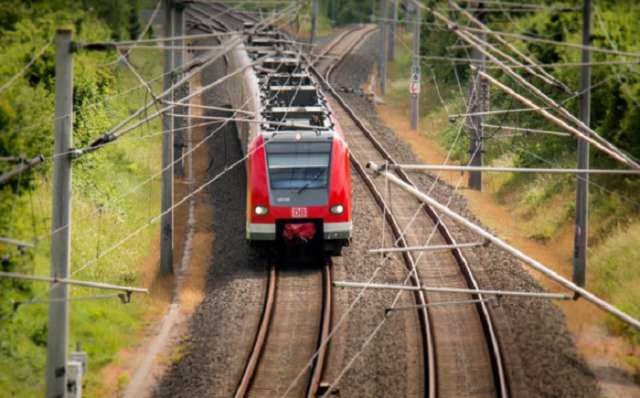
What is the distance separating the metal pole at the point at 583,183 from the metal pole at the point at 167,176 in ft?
26.4

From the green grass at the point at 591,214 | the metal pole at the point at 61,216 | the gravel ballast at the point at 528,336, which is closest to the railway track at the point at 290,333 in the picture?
the gravel ballast at the point at 528,336

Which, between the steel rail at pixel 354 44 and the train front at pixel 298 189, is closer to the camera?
the train front at pixel 298 189

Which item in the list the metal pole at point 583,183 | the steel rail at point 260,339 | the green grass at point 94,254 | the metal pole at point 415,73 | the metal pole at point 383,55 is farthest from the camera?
the metal pole at point 383,55

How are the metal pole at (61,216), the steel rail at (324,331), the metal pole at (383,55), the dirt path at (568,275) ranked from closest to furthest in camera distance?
the metal pole at (61,216) < the steel rail at (324,331) < the dirt path at (568,275) < the metal pole at (383,55)

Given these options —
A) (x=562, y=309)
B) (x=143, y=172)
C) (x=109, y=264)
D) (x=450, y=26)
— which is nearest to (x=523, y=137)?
(x=143, y=172)

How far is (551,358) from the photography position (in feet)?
57.4

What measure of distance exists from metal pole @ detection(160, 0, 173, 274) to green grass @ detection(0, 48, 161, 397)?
2.40 feet

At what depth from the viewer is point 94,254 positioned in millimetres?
21906

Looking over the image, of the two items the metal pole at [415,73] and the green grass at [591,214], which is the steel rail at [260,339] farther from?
the metal pole at [415,73]

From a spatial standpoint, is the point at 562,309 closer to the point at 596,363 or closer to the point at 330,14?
Result: the point at 596,363

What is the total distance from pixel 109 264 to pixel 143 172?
8.37 m

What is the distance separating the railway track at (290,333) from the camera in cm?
1652

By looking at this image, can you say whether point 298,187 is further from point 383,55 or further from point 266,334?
point 383,55

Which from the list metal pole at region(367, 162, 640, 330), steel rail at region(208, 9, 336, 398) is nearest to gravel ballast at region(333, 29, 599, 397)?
steel rail at region(208, 9, 336, 398)
